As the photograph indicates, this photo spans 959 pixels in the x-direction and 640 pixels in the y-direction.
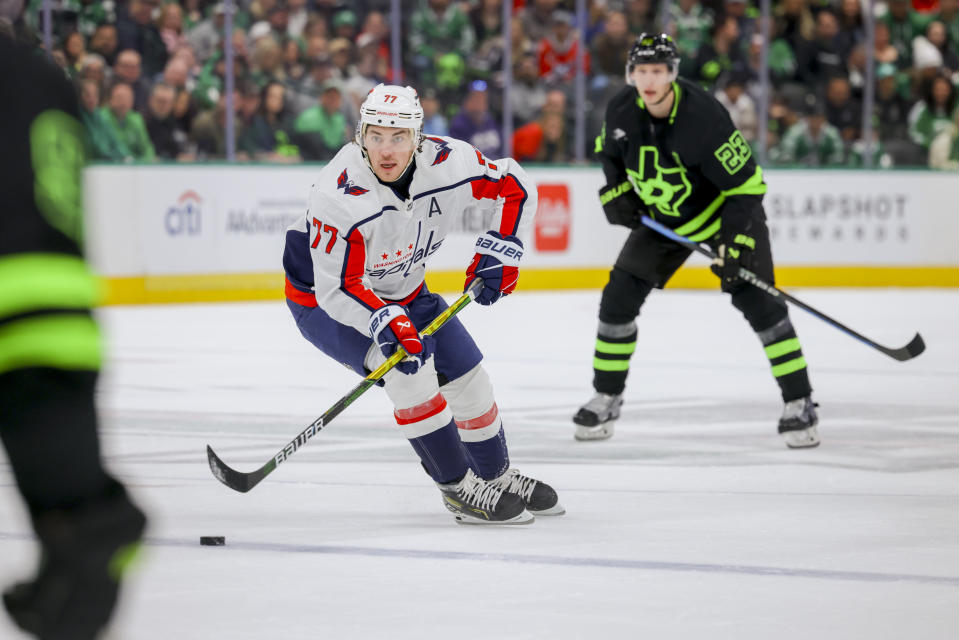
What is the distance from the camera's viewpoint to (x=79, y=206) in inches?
50.9

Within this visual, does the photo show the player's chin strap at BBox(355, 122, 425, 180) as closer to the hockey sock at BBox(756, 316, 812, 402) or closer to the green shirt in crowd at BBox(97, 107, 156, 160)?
the hockey sock at BBox(756, 316, 812, 402)

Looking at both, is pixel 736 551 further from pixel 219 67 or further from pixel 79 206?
pixel 219 67

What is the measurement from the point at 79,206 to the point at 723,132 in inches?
138

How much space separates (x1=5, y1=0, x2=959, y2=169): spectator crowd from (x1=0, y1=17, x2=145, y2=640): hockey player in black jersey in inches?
288

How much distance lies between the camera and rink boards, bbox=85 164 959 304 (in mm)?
9070

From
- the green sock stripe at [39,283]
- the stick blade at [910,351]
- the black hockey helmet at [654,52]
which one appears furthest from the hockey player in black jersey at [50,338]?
the stick blade at [910,351]

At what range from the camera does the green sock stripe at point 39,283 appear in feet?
4.14

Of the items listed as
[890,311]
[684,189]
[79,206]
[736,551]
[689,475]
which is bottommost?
[890,311]

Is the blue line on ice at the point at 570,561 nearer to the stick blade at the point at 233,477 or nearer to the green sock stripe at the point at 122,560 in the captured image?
the stick blade at the point at 233,477

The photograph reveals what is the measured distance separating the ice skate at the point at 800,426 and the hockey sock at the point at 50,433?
349 cm

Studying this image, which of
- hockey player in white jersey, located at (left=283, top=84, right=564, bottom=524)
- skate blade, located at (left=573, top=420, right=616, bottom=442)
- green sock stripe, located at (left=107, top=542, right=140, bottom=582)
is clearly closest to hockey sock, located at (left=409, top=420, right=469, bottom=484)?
hockey player in white jersey, located at (left=283, top=84, right=564, bottom=524)

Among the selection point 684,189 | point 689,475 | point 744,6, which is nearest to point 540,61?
point 744,6

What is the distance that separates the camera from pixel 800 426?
459 cm

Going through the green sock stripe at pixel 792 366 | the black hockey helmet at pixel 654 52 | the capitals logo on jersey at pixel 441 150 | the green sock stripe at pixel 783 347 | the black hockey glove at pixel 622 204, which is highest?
the black hockey helmet at pixel 654 52
